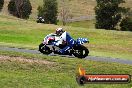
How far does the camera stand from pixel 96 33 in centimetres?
5528

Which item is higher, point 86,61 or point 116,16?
point 86,61

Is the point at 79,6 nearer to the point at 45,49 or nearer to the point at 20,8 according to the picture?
the point at 20,8

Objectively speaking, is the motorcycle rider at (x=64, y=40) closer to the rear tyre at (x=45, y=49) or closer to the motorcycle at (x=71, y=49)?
the motorcycle at (x=71, y=49)

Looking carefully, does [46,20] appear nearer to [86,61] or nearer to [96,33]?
[96,33]

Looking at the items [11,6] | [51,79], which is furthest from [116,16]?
[51,79]

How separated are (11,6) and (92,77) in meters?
86.7

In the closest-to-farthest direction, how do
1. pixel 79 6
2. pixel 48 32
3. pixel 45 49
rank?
1. pixel 45 49
2. pixel 48 32
3. pixel 79 6

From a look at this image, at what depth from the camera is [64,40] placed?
2614 centimetres

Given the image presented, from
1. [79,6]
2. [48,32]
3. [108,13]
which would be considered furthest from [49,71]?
[79,6]

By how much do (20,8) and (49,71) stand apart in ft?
245

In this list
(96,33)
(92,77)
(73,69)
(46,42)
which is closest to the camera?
(92,77)

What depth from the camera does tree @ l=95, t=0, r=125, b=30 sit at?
8319 centimetres

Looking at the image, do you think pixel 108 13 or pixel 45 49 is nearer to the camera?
pixel 45 49

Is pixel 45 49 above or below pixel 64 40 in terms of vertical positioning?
below
